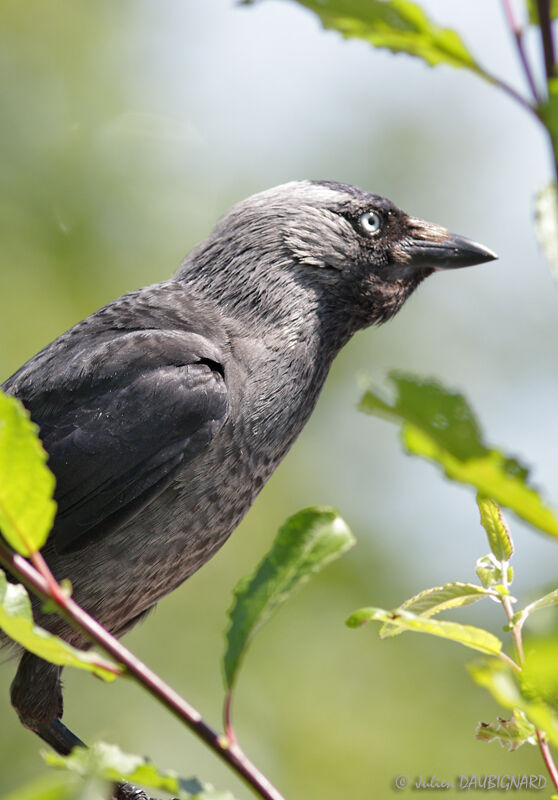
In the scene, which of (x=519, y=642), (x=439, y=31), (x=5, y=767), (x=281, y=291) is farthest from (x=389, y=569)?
(x=439, y=31)

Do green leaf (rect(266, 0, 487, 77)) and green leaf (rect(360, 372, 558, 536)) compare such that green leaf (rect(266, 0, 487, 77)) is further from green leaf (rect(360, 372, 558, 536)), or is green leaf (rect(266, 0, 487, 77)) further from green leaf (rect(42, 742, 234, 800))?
green leaf (rect(42, 742, 234, 800))

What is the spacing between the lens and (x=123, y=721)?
6.94 meters

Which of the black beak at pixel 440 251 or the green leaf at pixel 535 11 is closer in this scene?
the green leaf at pixel 535 11

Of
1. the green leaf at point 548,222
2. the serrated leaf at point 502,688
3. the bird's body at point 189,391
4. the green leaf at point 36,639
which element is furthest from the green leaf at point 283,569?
the bird's body at point 189,391

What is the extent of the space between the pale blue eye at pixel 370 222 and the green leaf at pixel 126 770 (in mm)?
2991

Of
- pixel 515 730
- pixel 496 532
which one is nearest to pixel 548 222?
pixel 496 532

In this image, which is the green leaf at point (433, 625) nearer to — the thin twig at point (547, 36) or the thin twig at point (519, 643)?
the thin twig at point (519, 643)

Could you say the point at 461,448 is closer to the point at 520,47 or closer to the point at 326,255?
the point at 520,47

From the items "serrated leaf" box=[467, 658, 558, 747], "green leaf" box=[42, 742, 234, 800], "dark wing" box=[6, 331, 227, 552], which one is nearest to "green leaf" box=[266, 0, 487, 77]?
"serrated leaf" box=[467, 658, 558, 747]

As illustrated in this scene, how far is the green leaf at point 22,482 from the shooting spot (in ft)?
3.51

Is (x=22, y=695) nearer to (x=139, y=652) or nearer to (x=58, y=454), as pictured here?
(x=58, y=454)

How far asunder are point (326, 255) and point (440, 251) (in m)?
0.47

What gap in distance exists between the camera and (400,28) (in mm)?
1160

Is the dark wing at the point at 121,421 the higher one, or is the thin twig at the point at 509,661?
the dark wing at the point at 121,421
